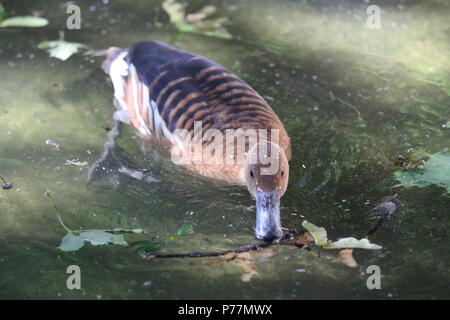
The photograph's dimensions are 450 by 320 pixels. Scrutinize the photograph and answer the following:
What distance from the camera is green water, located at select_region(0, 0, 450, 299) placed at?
341 cm

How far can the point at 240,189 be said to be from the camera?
4203 millimetres

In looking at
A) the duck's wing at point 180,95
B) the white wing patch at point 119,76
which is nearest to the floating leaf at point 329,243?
the duck's wing at point 180,95

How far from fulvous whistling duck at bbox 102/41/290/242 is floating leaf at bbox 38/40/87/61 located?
667mm

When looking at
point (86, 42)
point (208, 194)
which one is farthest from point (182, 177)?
point (86, 42)

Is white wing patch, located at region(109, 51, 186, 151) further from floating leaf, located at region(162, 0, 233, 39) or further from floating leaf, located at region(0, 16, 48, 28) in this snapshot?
floating leaf, located at region(0, 16, 48, 28)

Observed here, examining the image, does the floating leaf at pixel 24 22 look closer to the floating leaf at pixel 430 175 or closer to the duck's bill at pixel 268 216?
the duck's bill at pixel 268 216

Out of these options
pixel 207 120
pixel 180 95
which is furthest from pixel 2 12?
pixel 207 120

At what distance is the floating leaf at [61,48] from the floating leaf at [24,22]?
0.34 metres

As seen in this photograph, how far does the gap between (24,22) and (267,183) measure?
327cm

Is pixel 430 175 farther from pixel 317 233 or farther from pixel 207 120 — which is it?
pixel 207 120

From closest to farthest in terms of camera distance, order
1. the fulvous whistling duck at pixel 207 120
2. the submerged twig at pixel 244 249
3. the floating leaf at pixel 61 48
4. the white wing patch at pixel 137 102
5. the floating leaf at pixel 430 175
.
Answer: the submerged twig at pixel 244 249
the fulvous whistling duck at pixel 207 120
the floating leaf at pixel 430 175
the white wing patch at pixel 137 102
the floating leaf at pixel 61 48

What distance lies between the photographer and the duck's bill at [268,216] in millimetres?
3646

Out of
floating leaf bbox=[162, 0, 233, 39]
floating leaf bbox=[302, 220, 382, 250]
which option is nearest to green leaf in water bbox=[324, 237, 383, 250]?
floating leaf bbox=[302, 220, 382, 250]

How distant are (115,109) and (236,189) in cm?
138
